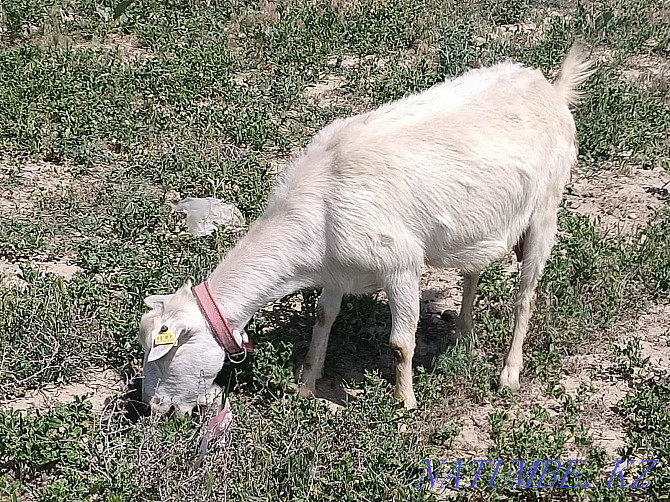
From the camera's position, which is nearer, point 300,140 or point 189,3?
point 300,140

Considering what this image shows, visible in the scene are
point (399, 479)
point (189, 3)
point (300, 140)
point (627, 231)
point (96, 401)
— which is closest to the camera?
point (399, 479)

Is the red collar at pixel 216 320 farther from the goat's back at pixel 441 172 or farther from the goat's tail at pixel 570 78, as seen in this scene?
the goat's tail at pixel 570 78

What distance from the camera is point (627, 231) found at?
741cm

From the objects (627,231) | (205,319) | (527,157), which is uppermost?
(527,157)

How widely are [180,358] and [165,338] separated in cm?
26

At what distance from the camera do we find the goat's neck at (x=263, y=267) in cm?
494

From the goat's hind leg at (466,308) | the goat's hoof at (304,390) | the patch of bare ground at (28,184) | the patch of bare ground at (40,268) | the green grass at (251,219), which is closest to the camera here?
the green grass at (251,219)

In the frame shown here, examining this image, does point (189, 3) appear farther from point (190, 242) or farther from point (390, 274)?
point (390, 274)

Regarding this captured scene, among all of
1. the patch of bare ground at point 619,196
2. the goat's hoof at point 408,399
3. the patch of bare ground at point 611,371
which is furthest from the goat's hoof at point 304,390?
the patch of bare ground at point 619,196

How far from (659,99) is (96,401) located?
6.93m

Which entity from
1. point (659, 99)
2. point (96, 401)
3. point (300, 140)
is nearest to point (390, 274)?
point (96, 401)

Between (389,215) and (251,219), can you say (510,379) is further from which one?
(251,219)

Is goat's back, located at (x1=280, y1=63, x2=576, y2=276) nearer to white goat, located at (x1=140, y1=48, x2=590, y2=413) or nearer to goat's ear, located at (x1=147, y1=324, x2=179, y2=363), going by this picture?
white goat, located at (x1=140, y1=48, x2=590, y2=413)

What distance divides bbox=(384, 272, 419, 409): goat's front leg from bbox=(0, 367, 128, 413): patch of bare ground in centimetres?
163
